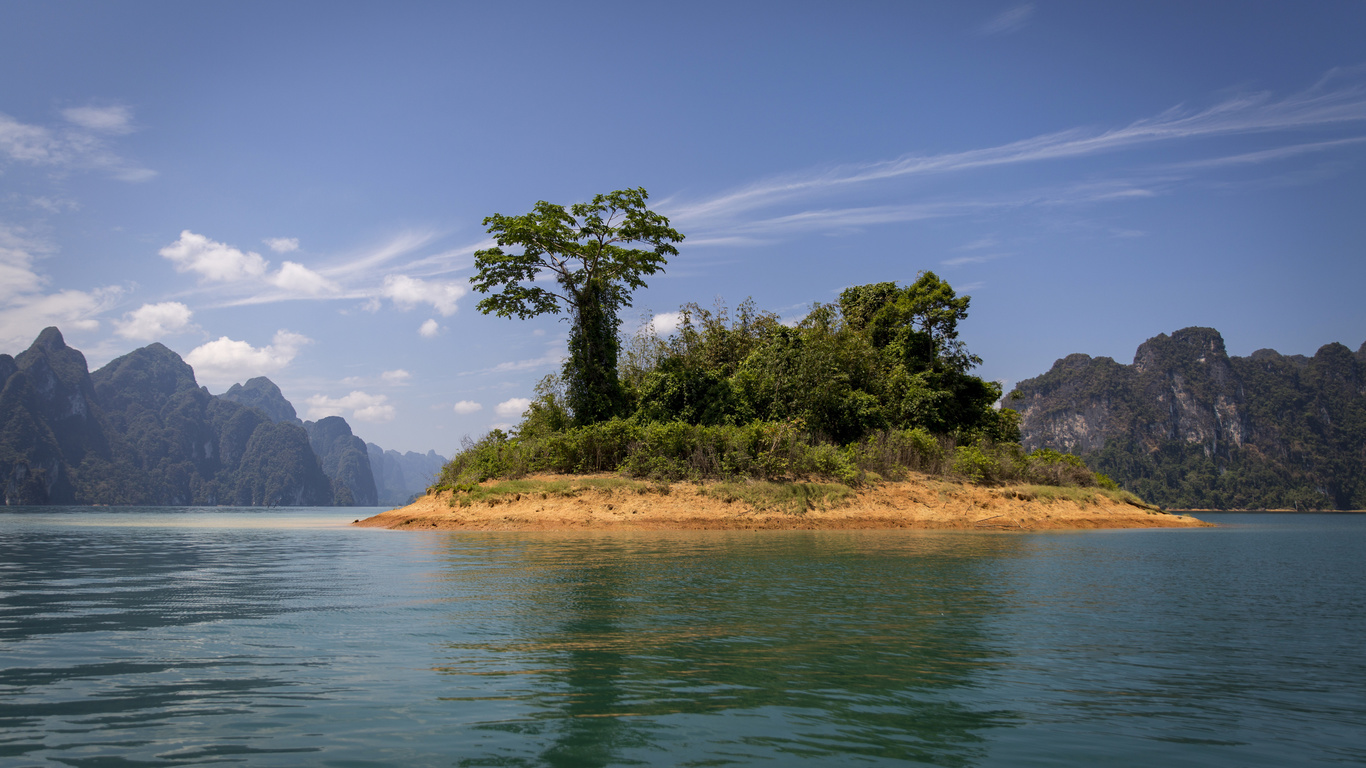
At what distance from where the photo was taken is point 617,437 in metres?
29.9

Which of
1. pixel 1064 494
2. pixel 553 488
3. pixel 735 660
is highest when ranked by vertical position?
pixel 553 488

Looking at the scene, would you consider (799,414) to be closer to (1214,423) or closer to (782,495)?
(782,495)

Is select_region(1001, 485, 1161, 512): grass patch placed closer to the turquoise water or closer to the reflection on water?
the turquoise water

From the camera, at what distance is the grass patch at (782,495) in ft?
88.7

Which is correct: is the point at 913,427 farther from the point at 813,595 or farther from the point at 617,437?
the point at 813,595

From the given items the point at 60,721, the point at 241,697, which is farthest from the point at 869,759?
the point at 60,721

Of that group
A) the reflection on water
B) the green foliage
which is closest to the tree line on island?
the green foliage

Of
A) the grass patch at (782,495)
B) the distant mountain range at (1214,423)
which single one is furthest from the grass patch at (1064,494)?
the distant mountain range at (1214,423)

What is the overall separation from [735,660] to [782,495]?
21.7 meters

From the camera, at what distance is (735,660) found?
602 centimetres

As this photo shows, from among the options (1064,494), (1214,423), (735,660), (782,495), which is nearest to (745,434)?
(782,495)

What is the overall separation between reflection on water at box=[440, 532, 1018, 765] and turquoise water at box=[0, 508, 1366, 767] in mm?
34

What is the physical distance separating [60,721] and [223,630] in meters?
3.26

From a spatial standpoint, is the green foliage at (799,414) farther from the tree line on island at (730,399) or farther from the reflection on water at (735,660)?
the reflection on water at (735,660)
